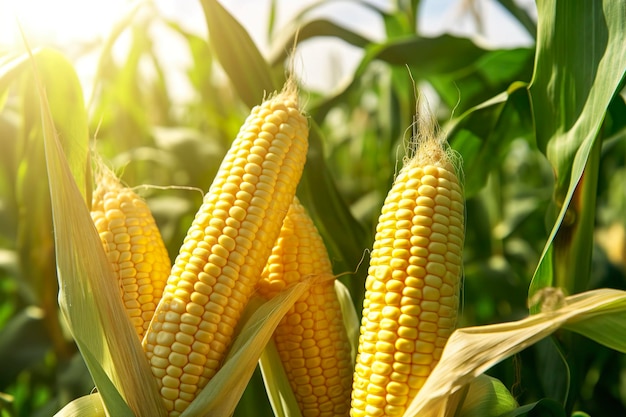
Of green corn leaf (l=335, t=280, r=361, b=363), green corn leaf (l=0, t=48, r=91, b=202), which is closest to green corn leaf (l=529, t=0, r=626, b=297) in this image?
green corn leaf (l=335, t=280, r=361, b=363)

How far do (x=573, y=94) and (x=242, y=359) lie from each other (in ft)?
3.10

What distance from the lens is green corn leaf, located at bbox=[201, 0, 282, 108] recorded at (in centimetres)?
177

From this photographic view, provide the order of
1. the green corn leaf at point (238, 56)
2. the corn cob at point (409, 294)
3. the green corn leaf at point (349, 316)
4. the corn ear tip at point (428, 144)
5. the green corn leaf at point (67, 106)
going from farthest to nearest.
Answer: the green corn leaf at point (238, 56), the green corn leaf at point (67, 106), the green corn leaf at point (349, 316), the corn ear tip at point (428, 144), the corn cob at point (409, 294)

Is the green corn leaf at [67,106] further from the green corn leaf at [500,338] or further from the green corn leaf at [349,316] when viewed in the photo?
the green corn leaf at [500,338]

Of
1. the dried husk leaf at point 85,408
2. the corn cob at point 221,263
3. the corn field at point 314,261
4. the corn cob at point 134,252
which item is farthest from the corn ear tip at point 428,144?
the dried husk leaf at point 85,408

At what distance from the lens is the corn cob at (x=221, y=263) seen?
1163mm

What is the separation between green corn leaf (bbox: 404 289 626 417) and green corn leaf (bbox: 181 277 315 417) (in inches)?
11.8

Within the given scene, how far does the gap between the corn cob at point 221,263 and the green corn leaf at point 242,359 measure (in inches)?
1.8

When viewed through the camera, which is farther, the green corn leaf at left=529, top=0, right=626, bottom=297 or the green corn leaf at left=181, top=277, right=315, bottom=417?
the green corn leaf at left=529, top=0, right=626, bottom=297

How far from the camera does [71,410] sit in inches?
46.8

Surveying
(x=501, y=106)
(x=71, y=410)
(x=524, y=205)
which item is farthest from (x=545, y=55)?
(x=524, y=205)

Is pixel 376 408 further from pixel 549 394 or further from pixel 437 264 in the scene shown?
pixel 549 394

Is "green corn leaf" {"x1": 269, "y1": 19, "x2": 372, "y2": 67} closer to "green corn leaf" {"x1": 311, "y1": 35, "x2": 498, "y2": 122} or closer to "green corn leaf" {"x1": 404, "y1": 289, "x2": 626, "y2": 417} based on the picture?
"green corn leaf" {"x1": 311, "y1": 35, "x2": 498, "y2": 122}

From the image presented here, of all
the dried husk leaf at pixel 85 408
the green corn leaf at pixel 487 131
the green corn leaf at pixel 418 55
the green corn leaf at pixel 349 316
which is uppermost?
the green corn leaf at pixel 418 55
